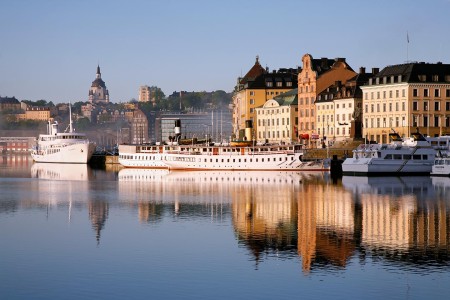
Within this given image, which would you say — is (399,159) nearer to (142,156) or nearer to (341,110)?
(341,110)

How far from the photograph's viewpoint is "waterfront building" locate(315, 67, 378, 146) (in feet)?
460

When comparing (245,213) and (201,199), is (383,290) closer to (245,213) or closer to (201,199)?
(245,213)

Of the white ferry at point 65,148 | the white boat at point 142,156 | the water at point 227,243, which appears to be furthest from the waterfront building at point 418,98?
the white ferry at point 65,148

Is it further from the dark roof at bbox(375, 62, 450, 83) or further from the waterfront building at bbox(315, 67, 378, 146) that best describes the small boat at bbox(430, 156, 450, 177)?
the waterfront building at bbox(315, 67, 378, 146)

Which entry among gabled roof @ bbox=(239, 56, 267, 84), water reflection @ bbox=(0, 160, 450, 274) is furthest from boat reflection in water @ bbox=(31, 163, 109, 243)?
gabled roof @ bbox=(239, 56, 267, 84)

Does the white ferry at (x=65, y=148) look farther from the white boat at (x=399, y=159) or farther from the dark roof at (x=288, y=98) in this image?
the white boat at (x=399, y=159)

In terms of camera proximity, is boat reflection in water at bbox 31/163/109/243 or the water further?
boat reflection in water at bbox 31/163/109/243

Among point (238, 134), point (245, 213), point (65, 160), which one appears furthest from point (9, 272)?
point (238, 134)

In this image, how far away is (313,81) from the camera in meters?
152

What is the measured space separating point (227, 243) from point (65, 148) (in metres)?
117

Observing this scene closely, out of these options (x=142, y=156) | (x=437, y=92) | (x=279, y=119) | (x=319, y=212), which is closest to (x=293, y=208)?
(x=319, y=212)

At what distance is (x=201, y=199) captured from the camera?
7369 centimetres

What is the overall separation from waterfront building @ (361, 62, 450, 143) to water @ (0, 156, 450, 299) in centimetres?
4550

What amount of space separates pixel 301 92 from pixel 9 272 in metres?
118
